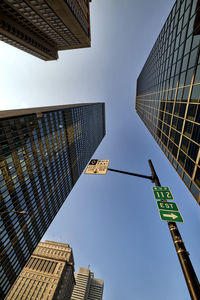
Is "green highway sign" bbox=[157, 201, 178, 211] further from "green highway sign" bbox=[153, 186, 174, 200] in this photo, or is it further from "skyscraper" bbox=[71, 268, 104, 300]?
"skyscraper" bbox=[71, 268, 104, 300]

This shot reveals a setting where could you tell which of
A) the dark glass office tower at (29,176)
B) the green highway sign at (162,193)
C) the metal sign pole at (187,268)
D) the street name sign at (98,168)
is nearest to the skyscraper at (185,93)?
the green highway sign at (162,193)

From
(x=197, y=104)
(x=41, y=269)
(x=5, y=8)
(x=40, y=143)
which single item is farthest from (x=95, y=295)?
(x=5, y=8)

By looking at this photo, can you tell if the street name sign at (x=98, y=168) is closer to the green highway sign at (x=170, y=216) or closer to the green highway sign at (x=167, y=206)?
the green highway sign at (x=167, y=206)

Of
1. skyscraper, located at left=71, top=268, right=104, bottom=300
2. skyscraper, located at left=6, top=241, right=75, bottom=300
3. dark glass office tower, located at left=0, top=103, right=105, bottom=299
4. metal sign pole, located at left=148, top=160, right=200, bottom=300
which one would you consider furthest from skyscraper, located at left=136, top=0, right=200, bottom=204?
skyscraper, located at left=71, top=268, right=104, bottom=300

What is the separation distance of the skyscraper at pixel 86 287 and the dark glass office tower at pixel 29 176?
142 m

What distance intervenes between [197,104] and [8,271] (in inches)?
2404

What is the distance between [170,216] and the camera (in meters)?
5.07

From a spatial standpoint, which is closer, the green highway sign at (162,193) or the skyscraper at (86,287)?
the green highway sign at (162,193)

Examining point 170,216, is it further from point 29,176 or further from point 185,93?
point 29,176

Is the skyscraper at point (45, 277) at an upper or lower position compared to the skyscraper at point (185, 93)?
lower

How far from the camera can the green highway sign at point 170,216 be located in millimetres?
4945

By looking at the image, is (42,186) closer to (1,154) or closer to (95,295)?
(1,154)

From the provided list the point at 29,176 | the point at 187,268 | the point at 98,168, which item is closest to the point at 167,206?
the point at 187,268

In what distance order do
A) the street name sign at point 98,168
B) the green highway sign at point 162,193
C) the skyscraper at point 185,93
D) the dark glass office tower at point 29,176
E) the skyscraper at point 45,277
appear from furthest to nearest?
the skyscraper at point 45,277 → the dark glass office tower at point 29,176 → the skyscraper at point 185,93 → the street name sign at point 98,168 → the green highway sign at point 162,193
